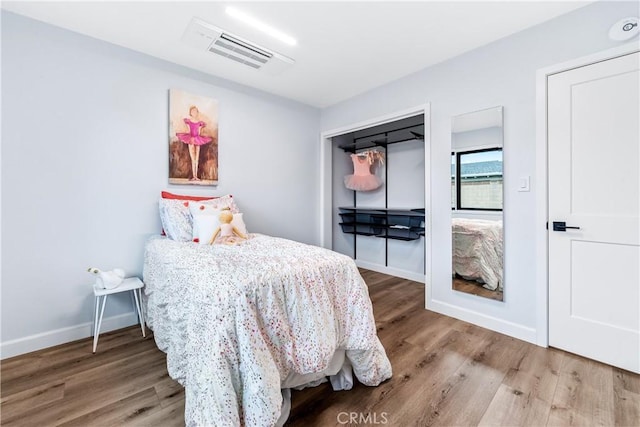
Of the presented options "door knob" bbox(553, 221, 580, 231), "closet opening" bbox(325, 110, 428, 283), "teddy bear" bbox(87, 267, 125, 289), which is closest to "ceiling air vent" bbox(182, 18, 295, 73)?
"closet opening" bbox(325, 110, 428, 283)

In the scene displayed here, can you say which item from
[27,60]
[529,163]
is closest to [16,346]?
[27,60]

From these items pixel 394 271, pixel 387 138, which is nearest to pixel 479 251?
pixel 394 271

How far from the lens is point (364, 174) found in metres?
4.08

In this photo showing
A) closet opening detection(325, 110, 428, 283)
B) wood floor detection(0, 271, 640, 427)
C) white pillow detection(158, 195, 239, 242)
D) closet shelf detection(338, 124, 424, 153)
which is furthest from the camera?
closet opening detection(325, 110, 428, 283)

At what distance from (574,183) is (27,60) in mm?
4030

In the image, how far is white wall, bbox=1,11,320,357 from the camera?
6.37ft

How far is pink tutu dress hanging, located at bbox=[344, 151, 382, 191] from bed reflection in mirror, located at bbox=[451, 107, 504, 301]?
1551 mm

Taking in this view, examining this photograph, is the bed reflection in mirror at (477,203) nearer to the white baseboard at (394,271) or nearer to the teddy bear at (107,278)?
the white baseboard at (394,271)

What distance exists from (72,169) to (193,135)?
100 centimetres

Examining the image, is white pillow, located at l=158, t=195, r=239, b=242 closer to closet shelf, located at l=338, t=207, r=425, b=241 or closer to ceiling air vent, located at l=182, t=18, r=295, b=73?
ceiling air vent, located at l=182, t=18, r=295, b=73

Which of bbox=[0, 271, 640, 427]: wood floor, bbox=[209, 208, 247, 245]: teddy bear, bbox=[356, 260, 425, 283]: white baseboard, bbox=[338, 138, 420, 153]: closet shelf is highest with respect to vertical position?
bbox=[338, 138, 420, 153]: closet shelf

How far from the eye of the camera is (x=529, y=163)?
2111mm

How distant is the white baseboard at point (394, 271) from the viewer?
3619 millimetres

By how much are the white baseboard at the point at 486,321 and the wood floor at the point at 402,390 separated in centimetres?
8
